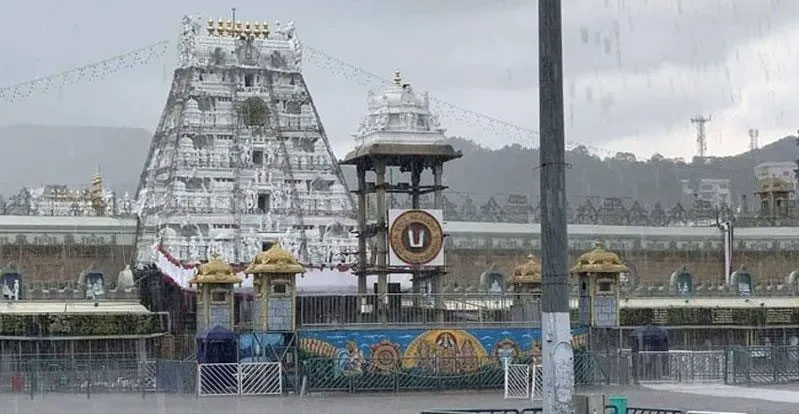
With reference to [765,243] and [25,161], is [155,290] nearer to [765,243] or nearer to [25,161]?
[765,243]

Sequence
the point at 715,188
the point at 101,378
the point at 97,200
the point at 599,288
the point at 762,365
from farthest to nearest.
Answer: the point at 715,188 → the point at 97,200 → the point at 599,288 → the point at 762,365 → the point at 101,378

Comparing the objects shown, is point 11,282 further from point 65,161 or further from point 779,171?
point 65,161

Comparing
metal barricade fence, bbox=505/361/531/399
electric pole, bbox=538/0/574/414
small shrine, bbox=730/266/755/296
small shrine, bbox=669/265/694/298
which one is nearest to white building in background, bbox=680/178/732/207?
small shrine, bbox=669/265/694/298

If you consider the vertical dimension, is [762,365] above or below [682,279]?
below

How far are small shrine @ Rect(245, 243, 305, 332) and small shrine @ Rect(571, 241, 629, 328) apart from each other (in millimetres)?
7739

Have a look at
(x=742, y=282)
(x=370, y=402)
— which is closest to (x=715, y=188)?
(x=742, y=282)

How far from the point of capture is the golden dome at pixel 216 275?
35.8 m

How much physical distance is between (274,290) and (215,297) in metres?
4.17

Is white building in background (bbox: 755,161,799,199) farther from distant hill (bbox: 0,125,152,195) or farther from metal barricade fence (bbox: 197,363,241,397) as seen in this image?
distant hill (bbox: 0,125,152,195)

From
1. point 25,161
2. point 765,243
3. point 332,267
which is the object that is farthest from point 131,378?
point 25,161

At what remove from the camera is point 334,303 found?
32906 mm

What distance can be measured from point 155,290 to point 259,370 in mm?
19993

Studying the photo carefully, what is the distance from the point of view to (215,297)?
35.9 m

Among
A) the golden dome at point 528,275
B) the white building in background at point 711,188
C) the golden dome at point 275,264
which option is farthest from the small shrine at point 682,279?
the white building in background at point 711,188
